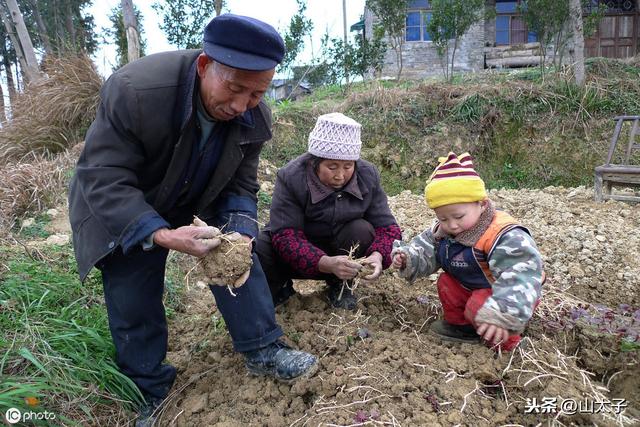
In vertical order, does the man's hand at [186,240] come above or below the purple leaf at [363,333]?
above

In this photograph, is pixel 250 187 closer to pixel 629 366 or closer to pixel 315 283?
pixel 315 283

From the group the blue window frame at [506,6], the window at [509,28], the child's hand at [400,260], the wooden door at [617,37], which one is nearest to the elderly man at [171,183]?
the child's hand at [400,260]

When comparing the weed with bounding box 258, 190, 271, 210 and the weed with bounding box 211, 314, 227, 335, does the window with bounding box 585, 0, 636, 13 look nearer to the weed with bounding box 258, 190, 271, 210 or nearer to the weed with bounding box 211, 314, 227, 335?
the weed with bounding box 258, 190, 271, 210

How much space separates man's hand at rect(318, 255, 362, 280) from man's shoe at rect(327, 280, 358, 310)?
0.21 m

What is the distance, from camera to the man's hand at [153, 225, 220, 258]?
1.80 meters

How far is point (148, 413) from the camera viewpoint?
2182mm

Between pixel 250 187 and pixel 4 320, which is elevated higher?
pixel 250 187

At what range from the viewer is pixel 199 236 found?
183 centimetres

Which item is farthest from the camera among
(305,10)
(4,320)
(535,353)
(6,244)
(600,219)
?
(305,10)

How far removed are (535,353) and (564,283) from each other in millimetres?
1875

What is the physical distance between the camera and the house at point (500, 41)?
52.0 ft

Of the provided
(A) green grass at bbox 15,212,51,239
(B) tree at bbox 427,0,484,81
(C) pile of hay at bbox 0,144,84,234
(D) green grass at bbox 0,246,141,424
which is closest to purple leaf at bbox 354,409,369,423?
(D) green grass at bbox 0,246,141,424

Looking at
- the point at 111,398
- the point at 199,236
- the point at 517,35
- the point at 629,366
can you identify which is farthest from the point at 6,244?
the point at 517,35

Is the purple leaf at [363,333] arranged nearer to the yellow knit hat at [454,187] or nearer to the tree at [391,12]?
the yellow knit hat at [454,187]
